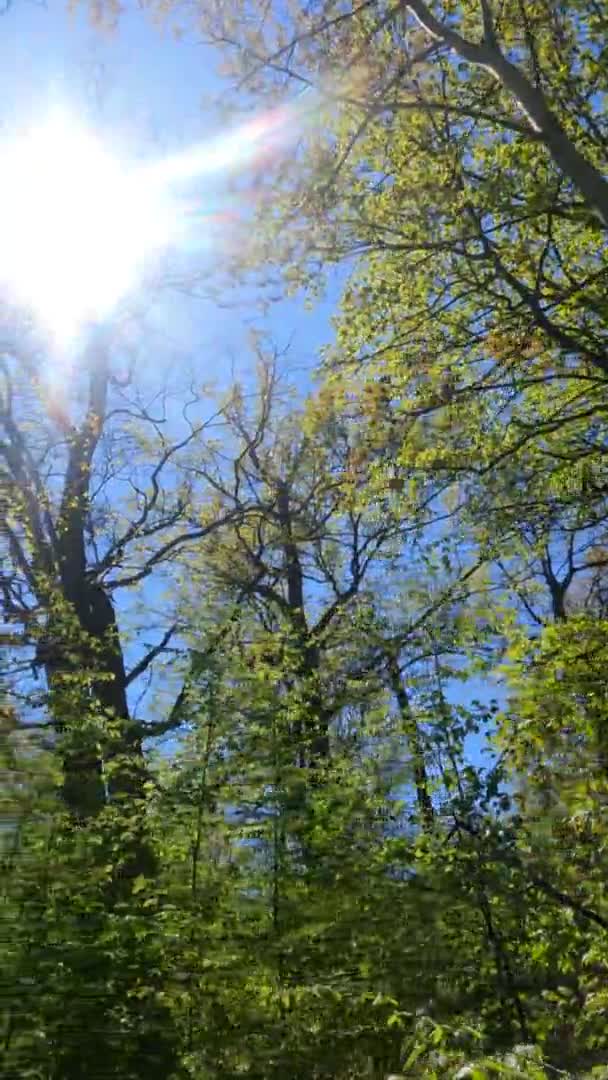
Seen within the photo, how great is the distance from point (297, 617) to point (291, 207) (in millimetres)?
5000

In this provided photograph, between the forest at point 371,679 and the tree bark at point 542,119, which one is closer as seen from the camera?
the forest at point 371,679

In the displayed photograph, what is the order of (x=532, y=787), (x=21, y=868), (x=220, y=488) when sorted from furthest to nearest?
(x=220, y=488)
(x=532, y=787)
(x=21, y=868)

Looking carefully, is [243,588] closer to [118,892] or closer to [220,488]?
[220,488]

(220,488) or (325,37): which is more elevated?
(220,488)

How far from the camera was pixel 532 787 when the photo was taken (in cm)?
500

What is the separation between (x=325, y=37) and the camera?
7.19m

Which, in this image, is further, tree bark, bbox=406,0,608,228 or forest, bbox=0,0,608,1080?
tree bark, bbox=406,0,608,228

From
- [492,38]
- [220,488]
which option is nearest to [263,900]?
[492,38]

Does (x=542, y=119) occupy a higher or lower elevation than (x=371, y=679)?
higher

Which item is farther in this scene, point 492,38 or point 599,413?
point 599,413

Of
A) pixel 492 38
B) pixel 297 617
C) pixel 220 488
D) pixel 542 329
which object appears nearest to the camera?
pixel 492 38

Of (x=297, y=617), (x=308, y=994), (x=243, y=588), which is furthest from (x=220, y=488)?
(x=308, y=994)

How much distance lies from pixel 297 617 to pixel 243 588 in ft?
11.7

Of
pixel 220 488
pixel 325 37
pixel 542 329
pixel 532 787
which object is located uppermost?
pixel 220 488
